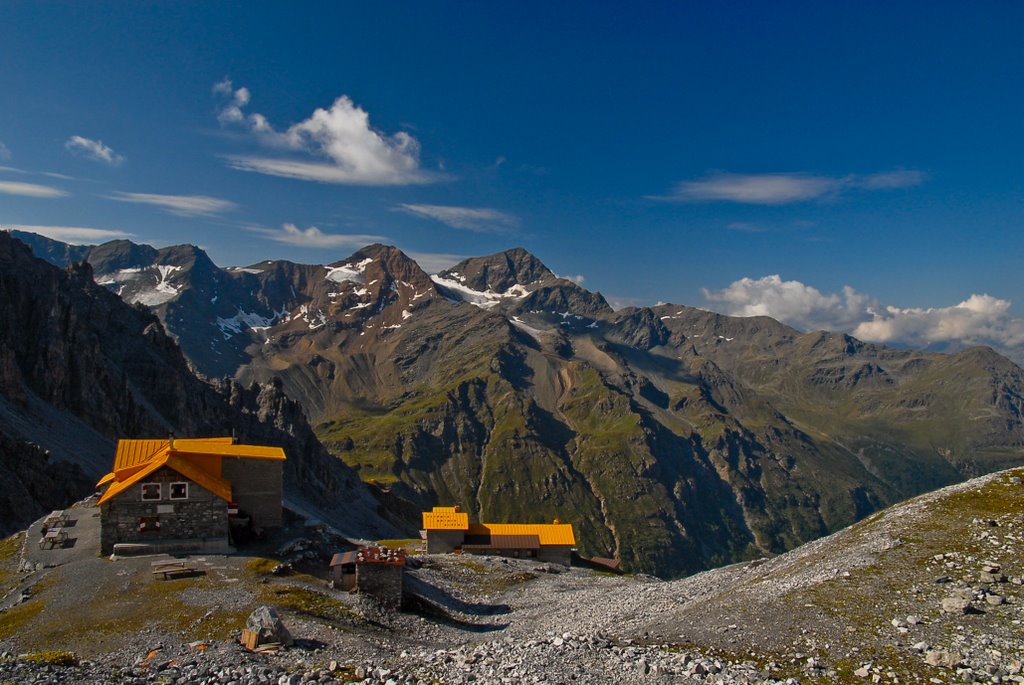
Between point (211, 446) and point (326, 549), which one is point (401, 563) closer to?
point (326, 549)

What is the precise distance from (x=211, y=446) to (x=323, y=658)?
30.5 m

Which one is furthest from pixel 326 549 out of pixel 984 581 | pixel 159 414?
pixel 159 414

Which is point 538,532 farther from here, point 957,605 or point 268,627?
point 268,627

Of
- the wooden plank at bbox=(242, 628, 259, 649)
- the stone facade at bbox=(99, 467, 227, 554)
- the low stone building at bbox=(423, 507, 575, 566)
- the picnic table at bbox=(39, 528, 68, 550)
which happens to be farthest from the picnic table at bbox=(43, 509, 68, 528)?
the low stone building at bbox=(423, 507, 575, 566)

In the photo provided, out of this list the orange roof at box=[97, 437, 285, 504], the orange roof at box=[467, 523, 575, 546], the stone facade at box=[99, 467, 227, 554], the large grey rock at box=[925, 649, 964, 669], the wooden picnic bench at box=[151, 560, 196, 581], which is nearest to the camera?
the large grey rock at box=[925, 649, 964, 669]

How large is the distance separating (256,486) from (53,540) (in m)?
14.1

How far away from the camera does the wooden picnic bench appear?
43.9 metres

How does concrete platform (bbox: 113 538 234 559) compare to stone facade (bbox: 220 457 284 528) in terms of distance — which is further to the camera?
stone facade (bbox: 220 457 284 528)

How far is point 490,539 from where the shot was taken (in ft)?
285

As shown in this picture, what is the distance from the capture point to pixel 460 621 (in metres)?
47.9

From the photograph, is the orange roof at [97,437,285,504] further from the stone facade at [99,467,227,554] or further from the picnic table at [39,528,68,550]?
the picnic table at [39,528,68,550]

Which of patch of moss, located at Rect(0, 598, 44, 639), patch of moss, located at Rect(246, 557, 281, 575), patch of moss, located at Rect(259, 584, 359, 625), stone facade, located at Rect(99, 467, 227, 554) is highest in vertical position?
stone facade, located at Rect(99, 467, 227, 554)

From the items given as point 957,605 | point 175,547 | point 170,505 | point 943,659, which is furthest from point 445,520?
point 943,659

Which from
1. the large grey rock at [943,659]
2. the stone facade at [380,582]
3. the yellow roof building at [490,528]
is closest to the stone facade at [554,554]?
the yellow roof building at [490,528]
